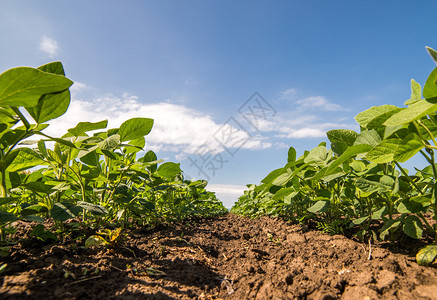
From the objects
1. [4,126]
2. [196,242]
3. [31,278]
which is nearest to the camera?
[31,278]

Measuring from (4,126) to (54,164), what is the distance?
1.85 feet

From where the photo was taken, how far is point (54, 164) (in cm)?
175

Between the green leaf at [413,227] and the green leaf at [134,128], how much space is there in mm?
1634

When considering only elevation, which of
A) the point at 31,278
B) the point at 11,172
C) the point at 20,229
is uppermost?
the point at 11,172

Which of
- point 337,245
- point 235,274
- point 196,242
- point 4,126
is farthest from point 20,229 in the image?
point 337,245

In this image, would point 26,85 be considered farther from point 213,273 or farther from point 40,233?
point 213,273

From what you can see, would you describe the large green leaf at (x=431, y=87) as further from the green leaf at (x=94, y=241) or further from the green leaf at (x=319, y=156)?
the green leaf at (x=94, y=241)

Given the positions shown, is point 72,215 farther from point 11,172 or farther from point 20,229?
point 20,229

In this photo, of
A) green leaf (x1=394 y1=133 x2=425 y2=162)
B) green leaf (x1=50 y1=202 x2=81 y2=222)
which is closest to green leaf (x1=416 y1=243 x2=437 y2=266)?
green leaf (x1=394 y1=133 x2=425 y2=162)

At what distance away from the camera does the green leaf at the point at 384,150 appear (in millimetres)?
1162

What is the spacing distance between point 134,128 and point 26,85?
0.79 meters

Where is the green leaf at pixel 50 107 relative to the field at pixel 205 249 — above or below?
above

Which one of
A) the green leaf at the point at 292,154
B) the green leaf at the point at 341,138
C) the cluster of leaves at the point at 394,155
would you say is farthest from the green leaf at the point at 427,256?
the green leaf at the point at 292,154

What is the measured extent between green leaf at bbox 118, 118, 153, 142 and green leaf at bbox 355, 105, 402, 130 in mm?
1291
